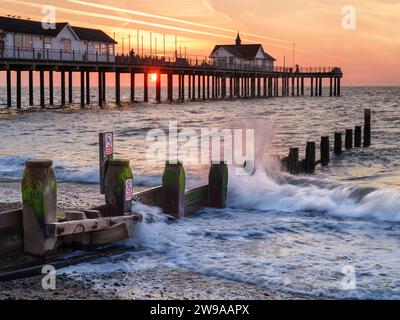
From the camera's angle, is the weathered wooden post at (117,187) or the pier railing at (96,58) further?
the pier railing at (96,58)

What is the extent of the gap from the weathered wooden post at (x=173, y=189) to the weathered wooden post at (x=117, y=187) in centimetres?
164

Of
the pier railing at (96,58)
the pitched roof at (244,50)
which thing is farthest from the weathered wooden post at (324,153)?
the pitched roof at (244,50)

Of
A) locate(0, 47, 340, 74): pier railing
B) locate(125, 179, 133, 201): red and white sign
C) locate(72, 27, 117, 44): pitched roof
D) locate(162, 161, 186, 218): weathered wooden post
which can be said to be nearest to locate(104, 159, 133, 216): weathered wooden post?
locate(125, 179, 133, 201): red and white sign

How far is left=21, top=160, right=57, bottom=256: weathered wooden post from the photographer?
297 inches

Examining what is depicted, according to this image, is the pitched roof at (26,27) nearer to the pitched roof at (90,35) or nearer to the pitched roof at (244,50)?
the pitched roof at (90,35)

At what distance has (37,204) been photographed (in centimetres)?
752

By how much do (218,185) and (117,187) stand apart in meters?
3.64

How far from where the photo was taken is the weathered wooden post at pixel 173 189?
1054cm
